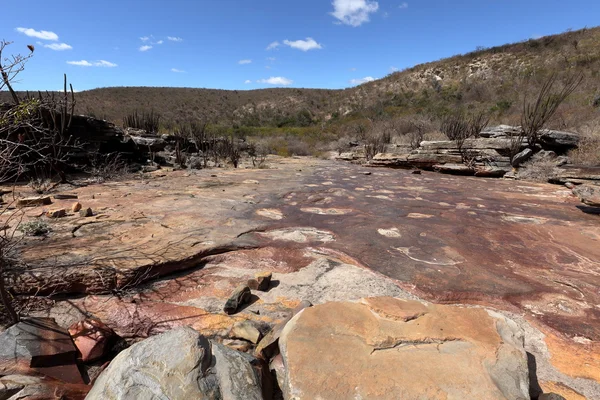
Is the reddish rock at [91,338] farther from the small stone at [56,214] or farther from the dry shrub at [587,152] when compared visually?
the dry shrub at [587,152]

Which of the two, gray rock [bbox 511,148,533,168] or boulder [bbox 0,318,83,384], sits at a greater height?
gray rock [bbox 511,148,533,168]

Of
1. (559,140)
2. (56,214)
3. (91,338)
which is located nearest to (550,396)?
(91,338)

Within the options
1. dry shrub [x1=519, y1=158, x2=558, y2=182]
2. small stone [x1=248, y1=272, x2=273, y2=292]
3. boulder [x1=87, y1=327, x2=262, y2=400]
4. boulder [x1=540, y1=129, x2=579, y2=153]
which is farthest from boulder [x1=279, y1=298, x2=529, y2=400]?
boulder [x1=540, y1=129, x2=579, y2=153]

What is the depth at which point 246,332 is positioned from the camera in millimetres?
1709

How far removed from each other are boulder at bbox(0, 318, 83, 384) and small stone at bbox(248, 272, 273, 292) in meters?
1.04

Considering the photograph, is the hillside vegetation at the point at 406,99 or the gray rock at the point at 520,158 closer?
the gray rock at the point at 520,158

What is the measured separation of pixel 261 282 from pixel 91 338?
0.99 meters

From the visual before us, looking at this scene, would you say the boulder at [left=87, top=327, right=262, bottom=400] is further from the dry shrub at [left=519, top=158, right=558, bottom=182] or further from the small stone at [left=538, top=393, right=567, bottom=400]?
the dry shrub at [left=519, top=158, right=558, bottom=182]

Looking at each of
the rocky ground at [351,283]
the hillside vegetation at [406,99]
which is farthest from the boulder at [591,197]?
the hillside vegetation at [406,99]

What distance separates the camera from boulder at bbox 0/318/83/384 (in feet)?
4.23

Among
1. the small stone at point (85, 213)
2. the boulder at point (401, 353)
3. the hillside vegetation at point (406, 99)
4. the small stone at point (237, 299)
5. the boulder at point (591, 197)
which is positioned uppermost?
the hillside vegetation at point (406, 99)

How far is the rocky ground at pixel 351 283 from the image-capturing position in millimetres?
1321

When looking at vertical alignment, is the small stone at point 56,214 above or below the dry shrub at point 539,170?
above

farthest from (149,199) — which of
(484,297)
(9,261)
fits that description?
(484,297)
